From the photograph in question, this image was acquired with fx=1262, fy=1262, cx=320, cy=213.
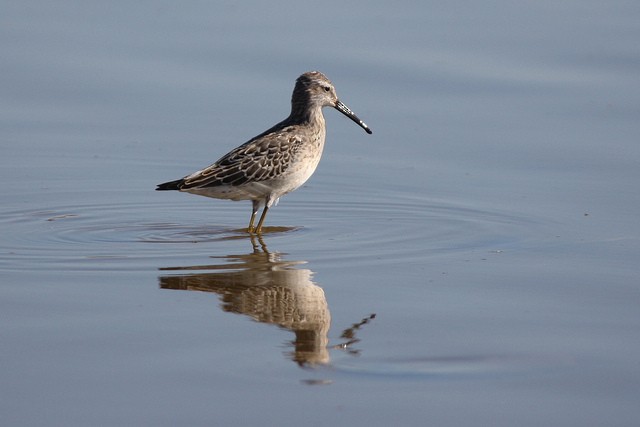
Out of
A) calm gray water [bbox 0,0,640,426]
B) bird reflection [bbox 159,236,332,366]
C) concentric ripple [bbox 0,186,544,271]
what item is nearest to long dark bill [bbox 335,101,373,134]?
calm gray water [bbox 0,0,640,426]

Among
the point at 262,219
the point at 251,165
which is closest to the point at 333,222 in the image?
the point at 262,219

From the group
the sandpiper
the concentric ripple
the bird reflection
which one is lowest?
the bird reflection

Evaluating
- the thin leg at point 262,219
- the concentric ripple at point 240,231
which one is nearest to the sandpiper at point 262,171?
the thin leg at point 262,219

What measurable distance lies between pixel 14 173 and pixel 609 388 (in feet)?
20.9

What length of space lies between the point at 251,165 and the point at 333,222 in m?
0.77

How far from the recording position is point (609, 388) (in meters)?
5.95

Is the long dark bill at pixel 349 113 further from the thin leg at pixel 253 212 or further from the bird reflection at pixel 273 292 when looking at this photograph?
the bird reflection at pixel 273 292

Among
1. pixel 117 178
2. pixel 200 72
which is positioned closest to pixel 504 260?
pixel 117 178

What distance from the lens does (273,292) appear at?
766 centimetres

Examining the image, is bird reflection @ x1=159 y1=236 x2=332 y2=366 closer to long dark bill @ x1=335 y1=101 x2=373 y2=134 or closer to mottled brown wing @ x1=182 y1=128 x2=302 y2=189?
mottled brown wing @ x1=182 y1=128 x2=302 y2=189

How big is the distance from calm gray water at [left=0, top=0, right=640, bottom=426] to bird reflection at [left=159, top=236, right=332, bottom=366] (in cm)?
3

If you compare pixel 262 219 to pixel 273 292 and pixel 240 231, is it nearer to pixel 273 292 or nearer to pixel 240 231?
pixel 240 231

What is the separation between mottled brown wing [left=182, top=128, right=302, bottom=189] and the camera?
969cm

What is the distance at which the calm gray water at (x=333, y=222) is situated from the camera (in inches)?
233
